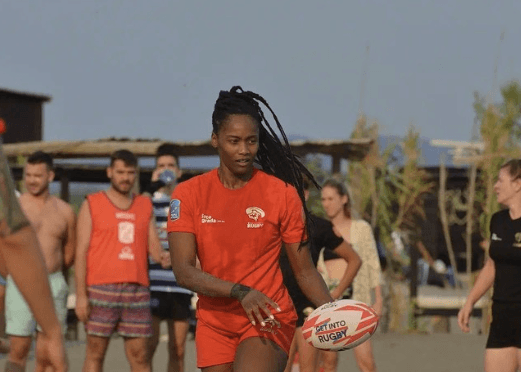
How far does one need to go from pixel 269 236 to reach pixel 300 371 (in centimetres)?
341

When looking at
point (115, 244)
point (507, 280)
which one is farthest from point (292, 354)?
point (507, 280)

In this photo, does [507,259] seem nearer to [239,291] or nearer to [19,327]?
[239,291]

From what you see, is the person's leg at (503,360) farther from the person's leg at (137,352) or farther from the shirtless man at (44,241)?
the shirtless man at (44,241)

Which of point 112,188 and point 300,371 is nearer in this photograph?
point 300,371

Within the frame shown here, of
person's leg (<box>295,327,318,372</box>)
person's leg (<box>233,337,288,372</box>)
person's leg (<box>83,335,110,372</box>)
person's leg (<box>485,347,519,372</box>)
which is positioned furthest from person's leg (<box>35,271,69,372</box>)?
person's leg (<box>233,337,288,372</box>)

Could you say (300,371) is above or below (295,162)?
below

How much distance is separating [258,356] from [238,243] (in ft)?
1.66

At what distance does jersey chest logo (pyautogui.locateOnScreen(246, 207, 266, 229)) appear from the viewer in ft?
17.4

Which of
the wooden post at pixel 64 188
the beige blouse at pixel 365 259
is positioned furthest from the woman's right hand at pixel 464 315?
the wooden post at pixel 64 188

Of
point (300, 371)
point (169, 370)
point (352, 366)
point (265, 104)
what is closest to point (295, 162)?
point (265, 104)

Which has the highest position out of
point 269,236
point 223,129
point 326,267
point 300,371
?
point 223,129

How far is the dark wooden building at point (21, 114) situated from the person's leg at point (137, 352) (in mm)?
23864

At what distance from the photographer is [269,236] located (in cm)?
535

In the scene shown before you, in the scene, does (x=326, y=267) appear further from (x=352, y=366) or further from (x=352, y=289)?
(x=352, y=366)
